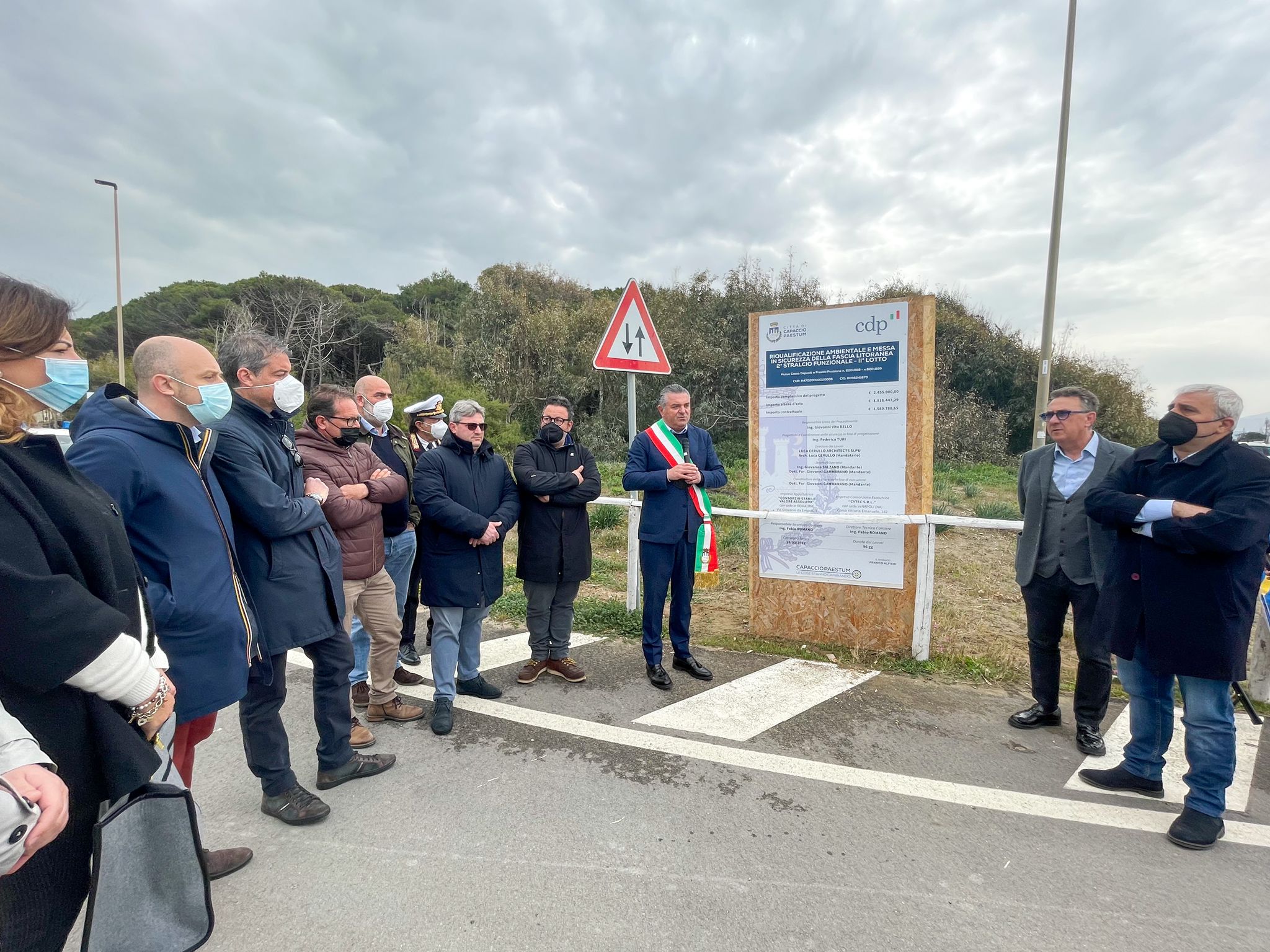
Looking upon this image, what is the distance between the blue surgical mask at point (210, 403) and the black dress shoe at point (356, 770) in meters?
1.80

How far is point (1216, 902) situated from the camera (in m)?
2.43

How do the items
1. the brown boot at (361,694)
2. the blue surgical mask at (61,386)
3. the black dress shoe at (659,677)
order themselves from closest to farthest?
the blue surgical mask at (61,386) < the brown boot at (361,694) < the black dress shoe at (659,677)

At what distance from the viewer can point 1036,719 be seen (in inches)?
153

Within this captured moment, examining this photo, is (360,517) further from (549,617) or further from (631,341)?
(631,341)

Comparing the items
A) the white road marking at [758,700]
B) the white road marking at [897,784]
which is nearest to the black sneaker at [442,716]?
the white road marking at [897,784]

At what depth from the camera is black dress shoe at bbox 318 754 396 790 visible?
10.5 feet

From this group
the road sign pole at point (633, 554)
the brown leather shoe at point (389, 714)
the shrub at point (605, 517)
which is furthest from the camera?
the shrub at point (605, 517)

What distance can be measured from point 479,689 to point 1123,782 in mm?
3557

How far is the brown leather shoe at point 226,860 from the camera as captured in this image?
2.56m

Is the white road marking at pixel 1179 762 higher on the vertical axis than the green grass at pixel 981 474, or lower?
lower

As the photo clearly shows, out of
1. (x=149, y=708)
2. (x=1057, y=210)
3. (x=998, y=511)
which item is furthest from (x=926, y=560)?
(x=1057, y=210)

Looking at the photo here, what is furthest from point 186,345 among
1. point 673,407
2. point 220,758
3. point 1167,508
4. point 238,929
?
point 1167,508

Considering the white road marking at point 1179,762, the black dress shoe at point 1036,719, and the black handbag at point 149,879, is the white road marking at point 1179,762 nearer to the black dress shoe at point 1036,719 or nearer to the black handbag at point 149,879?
the black dress shoe at point 1036,719

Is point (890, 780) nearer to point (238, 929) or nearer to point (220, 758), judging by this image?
point (238, 929)
